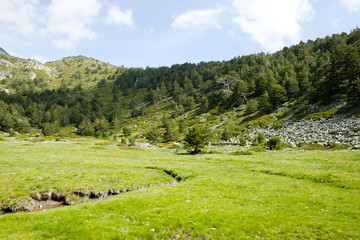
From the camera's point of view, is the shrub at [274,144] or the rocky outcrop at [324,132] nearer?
the rocky outcrop at [324,132]

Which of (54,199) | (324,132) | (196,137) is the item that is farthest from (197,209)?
(324,132)

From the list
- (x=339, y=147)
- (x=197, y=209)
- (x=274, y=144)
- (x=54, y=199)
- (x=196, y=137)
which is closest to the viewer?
(x=197, y=209)

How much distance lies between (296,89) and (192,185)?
114560 mm

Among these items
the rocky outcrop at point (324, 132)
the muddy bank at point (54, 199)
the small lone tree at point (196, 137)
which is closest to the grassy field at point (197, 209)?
the muddy bank at point (54, 199)

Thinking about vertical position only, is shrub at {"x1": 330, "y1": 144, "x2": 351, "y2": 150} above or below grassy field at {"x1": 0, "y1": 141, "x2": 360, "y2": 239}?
above

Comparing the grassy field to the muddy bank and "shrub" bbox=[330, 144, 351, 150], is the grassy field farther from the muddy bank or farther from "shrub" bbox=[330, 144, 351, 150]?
"shrub" bbox=[330, 144, 351, 150]

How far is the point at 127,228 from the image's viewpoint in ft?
34.2

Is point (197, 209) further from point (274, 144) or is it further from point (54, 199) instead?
point (274, 144)

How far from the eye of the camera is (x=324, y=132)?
2151 inches

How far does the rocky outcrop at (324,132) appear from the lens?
46966mm

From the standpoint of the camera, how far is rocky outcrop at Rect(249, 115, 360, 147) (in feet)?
154

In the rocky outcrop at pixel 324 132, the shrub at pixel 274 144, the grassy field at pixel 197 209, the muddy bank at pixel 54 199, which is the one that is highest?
the rocky outcrop at pixel 324 132

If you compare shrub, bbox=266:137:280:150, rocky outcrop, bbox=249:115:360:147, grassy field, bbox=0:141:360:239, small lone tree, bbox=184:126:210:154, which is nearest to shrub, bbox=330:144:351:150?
rocky outcrop, bbox=249:115:360:147

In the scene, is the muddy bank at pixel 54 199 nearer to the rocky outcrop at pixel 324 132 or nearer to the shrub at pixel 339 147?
the shrub at pixel 339 147
